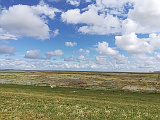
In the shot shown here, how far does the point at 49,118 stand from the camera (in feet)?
39.9

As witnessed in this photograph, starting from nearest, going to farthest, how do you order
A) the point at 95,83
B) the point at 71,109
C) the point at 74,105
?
1. the point at 71,109
2. the point at 74,105
3. the point at 95,83

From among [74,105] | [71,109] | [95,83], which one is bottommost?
[95,83]

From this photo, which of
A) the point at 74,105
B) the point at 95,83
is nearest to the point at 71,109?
the point at 74,105

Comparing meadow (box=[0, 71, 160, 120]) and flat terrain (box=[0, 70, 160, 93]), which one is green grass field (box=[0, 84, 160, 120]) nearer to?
meadow (box=[0, 71, 160, 120])

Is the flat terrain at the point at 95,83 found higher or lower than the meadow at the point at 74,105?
lower

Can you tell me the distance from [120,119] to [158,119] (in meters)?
4.13

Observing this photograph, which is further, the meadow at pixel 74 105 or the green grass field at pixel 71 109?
the meadow at pixel 74 105

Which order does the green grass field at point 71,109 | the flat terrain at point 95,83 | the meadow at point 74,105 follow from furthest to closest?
the flat terrain at point 95,83 → the meadow at point 74,105 → the green grass field at point 71,109

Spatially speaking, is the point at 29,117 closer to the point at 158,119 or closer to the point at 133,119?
the point at 133,119

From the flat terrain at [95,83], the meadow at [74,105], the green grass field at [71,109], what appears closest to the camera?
the green grass field at [71,109]

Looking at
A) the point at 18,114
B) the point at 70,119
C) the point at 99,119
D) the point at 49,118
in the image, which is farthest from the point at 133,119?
the point at 18,114

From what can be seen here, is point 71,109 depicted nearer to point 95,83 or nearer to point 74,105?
point 74,105

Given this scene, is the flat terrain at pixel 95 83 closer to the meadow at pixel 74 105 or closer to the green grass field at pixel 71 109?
the meadow at pixel 74 105

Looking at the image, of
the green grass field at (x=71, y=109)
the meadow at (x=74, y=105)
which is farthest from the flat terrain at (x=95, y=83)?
the green grass field at (x=71, y=109)
